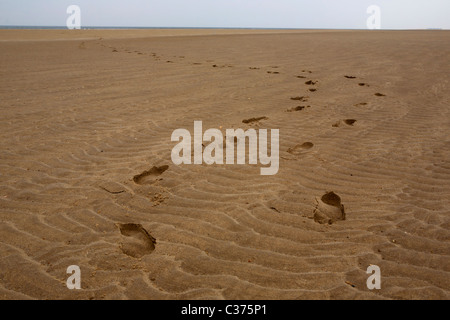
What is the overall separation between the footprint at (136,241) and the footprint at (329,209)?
4.31ft

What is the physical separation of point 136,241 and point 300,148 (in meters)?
2.27

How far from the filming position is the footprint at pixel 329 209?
253 centimetres

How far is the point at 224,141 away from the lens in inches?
156

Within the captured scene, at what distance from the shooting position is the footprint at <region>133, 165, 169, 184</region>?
10.2ft

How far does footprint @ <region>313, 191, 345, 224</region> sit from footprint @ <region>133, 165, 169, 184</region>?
63.1 inches

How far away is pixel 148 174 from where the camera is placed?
3250 millimetres

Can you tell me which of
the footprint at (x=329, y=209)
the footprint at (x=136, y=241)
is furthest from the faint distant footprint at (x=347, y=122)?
the footprint at (x=136, y=241)

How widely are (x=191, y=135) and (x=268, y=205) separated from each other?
1.83m

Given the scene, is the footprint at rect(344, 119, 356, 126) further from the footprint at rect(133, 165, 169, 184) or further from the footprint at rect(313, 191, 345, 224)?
the footprint at rect(133, 165, 169, 184)

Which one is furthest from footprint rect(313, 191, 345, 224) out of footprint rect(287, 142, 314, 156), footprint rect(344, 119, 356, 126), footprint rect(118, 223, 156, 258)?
footprint rect(344, 119, 356, 126)

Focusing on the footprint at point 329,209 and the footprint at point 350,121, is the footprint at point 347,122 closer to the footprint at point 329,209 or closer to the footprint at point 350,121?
the footprint at point 350,121

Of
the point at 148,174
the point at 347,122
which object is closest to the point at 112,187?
the point at 148,174

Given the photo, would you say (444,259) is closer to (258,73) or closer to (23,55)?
(258,73)

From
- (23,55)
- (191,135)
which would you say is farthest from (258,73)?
(23,55)
